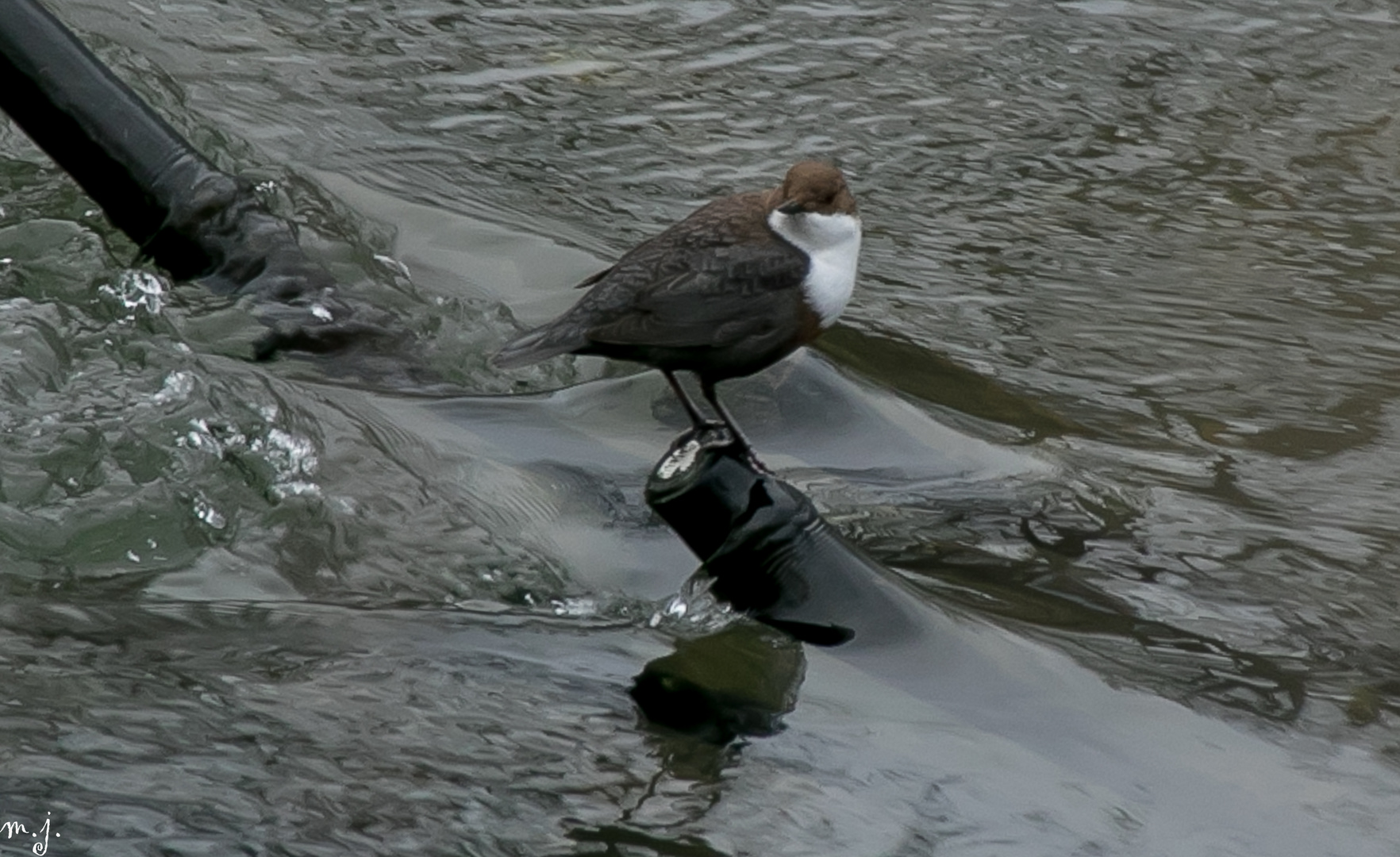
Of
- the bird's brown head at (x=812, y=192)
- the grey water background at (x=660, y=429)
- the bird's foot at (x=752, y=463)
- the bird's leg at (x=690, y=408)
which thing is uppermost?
the bird's brown head at (x=812, y=192)

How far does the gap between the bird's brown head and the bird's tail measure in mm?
501

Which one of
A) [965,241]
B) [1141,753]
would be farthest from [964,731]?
[965,241]

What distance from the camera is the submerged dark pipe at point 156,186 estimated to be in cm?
416

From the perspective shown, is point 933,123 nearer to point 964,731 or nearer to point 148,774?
point 964,731

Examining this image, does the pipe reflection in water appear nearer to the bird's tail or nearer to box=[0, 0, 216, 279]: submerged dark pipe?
the bird's tail

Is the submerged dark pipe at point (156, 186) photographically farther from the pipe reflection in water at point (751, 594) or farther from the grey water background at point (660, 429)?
the pipe reflection in water at point (751, 594)

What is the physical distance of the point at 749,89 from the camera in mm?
6516

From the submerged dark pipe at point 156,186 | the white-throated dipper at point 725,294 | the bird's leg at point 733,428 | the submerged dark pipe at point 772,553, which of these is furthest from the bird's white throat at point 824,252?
the submerged dark pipe at point 156,186

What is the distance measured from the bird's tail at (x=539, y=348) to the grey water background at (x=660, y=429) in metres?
0.46

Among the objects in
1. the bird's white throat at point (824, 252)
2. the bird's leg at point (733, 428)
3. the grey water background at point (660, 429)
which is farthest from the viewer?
the bird's white throat at point (824, 252)

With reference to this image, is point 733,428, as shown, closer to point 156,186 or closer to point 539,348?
point 539,348

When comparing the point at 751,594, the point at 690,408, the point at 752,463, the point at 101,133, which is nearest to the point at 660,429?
the point at 690,408

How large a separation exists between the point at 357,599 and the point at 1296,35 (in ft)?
16.0

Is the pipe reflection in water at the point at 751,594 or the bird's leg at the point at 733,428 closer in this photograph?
the pipe reflection in water at the point at 751,594
